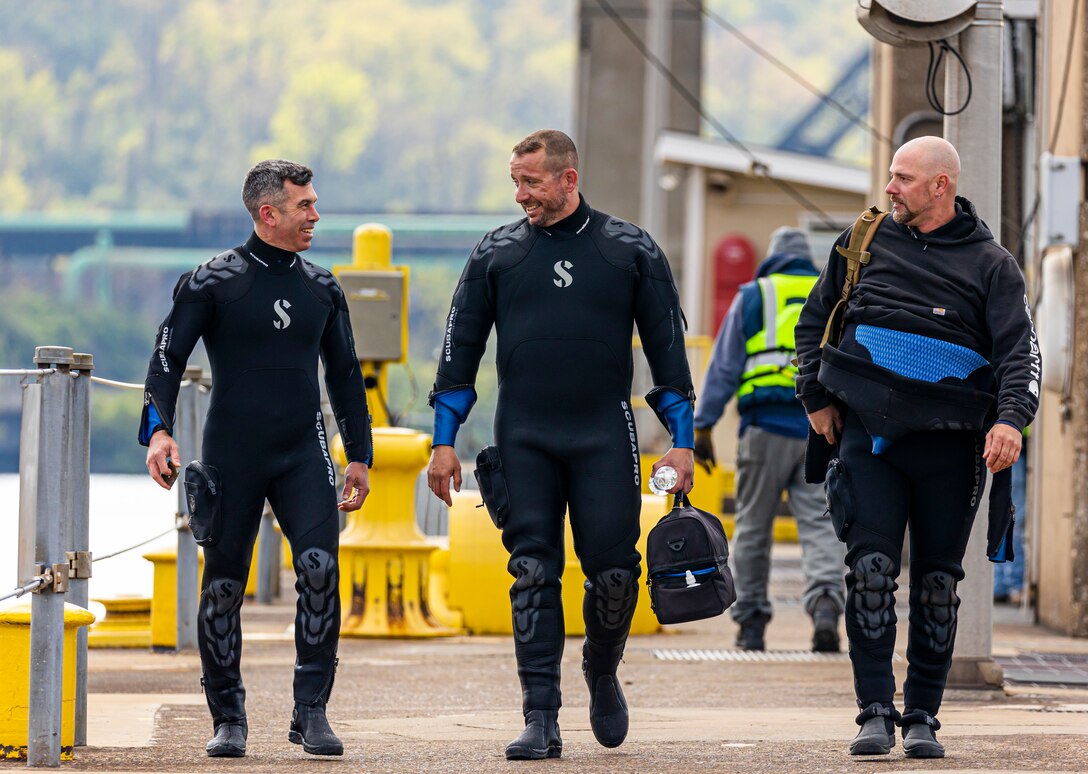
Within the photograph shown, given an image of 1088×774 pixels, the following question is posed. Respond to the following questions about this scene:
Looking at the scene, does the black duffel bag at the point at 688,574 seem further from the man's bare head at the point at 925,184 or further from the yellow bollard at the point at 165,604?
the yellow bollard at the point at 165,604

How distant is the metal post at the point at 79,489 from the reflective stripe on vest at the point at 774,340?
453 cm

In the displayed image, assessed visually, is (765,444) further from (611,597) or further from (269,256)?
(269,256)

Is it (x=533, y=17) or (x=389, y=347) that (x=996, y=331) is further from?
Result: (x=533, y=17)

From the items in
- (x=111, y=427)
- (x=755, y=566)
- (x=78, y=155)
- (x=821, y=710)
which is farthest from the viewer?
(x=78, y=155)

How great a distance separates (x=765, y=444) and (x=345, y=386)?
4.09 metres

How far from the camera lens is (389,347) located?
11.4 metres

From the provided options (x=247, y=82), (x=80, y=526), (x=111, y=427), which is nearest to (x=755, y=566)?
(x=80, y=526)

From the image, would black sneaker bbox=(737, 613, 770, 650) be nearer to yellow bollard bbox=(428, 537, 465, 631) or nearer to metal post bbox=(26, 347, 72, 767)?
yellow bollard bbox=(428, 537, 465, 631)

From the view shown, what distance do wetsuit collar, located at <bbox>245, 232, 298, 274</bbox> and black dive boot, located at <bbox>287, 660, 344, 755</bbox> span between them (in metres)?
1.21

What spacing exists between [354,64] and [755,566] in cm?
18118

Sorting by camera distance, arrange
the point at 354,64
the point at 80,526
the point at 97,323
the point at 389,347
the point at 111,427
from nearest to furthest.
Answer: the point at 80,526
the point at 389,347
the point at 111,427
the point at 97,323
the point at 354,64

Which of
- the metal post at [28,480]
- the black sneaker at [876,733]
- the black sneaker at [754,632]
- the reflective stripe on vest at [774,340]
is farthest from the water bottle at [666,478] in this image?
the black sneaker at [754,632]

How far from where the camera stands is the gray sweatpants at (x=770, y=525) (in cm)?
988

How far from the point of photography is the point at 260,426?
235 inches
